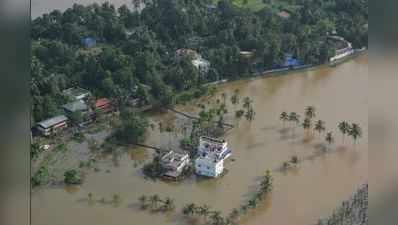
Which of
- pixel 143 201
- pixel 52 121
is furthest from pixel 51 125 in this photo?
pixel 143 201

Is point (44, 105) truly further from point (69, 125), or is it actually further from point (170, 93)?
point (170, 93)

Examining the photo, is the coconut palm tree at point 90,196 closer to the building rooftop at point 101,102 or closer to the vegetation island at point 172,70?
the vegetation island at point 172,70

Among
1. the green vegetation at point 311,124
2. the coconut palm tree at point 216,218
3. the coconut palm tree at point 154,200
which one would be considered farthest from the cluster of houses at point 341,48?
the coconut palm tree at point 154,200

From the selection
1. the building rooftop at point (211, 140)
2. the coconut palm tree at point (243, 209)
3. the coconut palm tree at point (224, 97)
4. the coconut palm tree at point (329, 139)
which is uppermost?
the coconut palm tree at point (224, 97)

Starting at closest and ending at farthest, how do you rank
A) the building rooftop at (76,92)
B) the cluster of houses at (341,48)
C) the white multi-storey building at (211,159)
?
1. the white multi-storey building at (211,159)
2. the building rooftop at (76,92)
3. the cluster of houses at (341,48)

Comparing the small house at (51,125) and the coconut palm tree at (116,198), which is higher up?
the small house at (51,125)

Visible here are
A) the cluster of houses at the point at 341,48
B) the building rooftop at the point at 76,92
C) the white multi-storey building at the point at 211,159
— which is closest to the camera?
the white multi-storey building at the point at 211,159

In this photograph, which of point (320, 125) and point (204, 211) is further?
point (320, 125)

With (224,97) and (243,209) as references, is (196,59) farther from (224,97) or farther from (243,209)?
(243,209)

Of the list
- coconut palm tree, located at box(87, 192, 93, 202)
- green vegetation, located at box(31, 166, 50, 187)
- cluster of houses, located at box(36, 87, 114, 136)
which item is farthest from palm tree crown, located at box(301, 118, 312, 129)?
green vegetation, located at box(31, 166, 50, 187)
